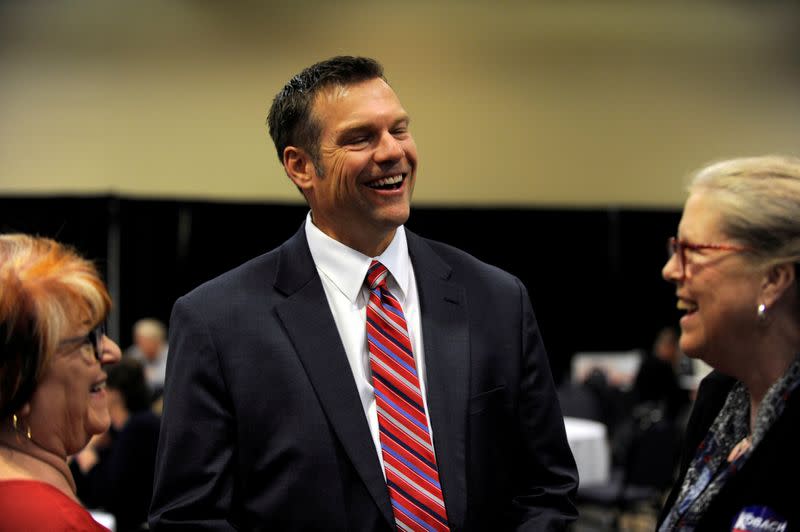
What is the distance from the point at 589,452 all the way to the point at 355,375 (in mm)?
4037

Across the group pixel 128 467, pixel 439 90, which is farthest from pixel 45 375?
pixel 439 90

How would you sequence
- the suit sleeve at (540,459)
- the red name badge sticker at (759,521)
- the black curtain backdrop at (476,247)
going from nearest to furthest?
1. the red name badge sticker at (759,521)
2. the suit sleeve at (540,459)
3. the black curtain backdrop at (476,247)

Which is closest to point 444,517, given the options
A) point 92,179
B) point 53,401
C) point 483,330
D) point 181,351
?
point 483,330

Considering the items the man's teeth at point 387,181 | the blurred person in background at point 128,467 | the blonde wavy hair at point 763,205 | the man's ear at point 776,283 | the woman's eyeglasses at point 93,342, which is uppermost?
the blonde wavy hair at point 763,205

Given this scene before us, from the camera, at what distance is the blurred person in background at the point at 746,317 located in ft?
5.45

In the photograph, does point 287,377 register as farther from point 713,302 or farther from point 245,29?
point 245,29

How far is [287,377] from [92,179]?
26.9ft

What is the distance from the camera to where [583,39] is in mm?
10789

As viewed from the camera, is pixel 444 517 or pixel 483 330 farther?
pixel 483 330

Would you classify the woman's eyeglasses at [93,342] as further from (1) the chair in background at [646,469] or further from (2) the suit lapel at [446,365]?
(1) the chair in background at [646,469]

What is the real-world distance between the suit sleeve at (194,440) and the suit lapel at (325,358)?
178 millimetres

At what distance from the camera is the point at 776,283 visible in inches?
68.1

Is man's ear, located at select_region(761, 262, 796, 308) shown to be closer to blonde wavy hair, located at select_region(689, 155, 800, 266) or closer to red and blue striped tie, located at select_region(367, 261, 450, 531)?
blonde wavy hair, located at select_region(689, 155, 800, 266)

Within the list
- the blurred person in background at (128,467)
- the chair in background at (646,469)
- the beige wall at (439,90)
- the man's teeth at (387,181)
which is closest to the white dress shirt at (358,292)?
the man's teeth at (387,181)
